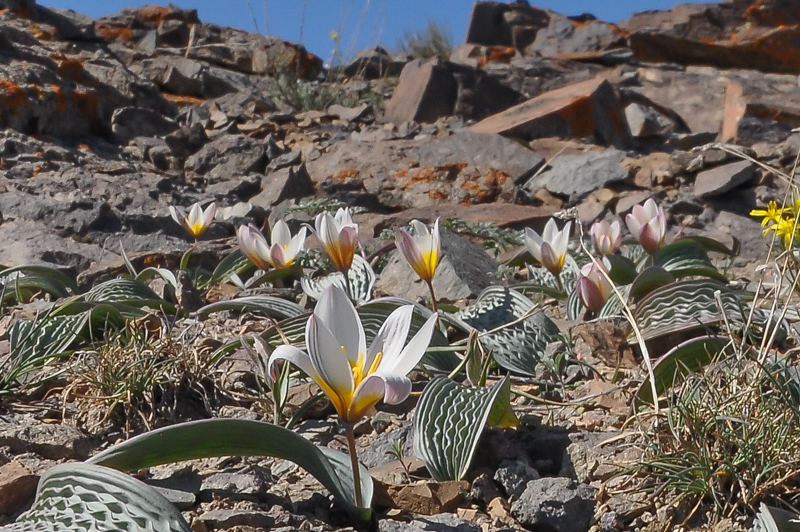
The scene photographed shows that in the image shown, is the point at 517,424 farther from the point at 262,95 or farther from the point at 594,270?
the point at 262,95

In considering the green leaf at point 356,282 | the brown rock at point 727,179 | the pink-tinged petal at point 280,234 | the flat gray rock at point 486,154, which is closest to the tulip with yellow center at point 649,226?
the green leaf at point 356,282

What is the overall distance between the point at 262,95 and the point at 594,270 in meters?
7.82

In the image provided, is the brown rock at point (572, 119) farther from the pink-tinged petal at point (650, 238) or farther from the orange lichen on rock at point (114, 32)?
the orange lichen on rock at point (114, 32)

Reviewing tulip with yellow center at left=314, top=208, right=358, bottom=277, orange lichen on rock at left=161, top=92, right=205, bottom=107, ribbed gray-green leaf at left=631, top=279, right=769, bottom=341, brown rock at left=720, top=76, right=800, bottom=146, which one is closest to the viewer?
ribbed gray-green leaf at left=631, top=279, right=769, bottom=341

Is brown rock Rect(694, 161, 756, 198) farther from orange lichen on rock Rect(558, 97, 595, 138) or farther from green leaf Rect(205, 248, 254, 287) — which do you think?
green leaf Rect(205, 248, 254, 287)

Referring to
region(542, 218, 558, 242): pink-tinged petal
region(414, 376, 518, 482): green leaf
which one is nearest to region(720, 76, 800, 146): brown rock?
region(542, 218, 558, 242): pink-tinged petal

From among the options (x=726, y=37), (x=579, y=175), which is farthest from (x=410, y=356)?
(x=726, y=37)

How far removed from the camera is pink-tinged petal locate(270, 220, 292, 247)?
10.7 ft

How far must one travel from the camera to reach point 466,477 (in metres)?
1.78

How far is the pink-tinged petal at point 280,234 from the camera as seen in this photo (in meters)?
3.27

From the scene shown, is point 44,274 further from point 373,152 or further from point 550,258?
point 373,152

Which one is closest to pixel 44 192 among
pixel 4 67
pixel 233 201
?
pixel 233 201

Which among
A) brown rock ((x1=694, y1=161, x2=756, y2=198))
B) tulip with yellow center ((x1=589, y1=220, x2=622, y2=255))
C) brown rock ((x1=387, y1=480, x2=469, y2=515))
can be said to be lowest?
brown rock ((x1=694, y1=161, x2=756, y2=198))

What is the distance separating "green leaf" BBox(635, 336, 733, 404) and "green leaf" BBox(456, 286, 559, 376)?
14.1 inches
